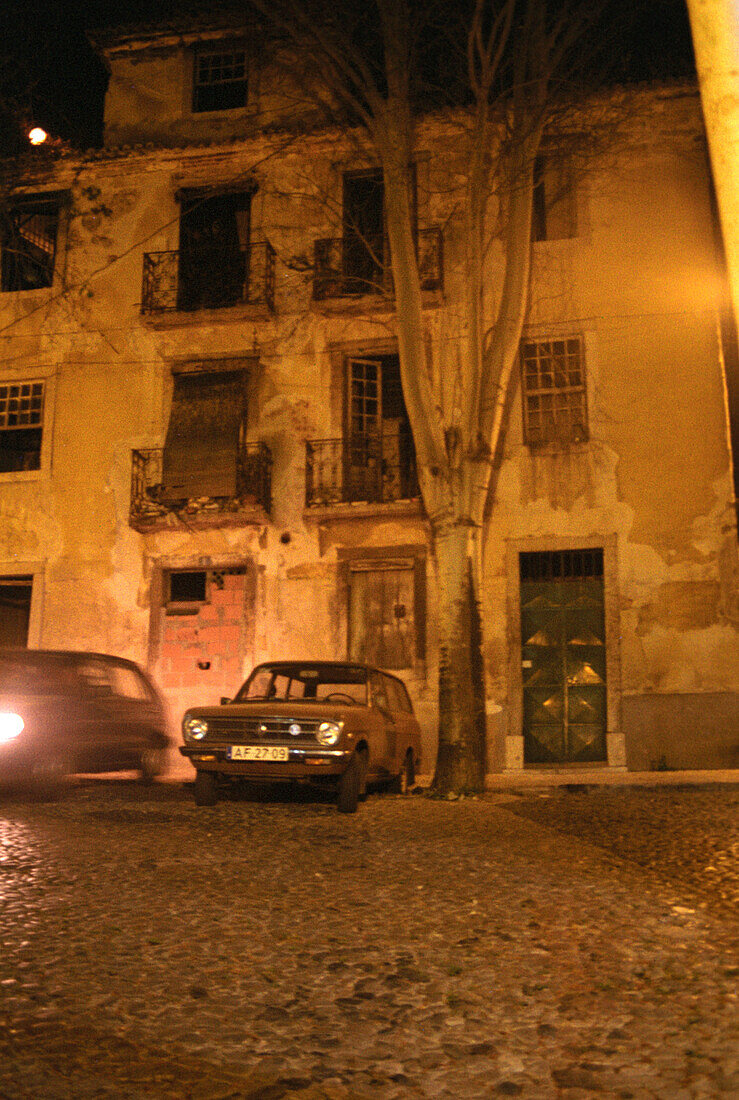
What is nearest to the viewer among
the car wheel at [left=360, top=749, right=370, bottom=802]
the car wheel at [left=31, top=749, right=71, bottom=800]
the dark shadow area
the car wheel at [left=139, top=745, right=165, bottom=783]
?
the dark shadow area

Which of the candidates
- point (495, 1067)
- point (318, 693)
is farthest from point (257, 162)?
point (495, 1067)

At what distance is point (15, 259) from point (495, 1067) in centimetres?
1941

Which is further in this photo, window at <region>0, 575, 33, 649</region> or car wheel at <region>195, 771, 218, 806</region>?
window at <region>0, 575, 33, 649</region>

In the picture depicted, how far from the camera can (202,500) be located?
17203 mm

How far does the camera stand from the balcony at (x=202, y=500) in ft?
55.8

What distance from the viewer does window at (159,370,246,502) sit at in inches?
677

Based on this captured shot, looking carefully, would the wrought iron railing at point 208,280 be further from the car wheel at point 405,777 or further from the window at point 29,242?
the car wheel at point 405,777

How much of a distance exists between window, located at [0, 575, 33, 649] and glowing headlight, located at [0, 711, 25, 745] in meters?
10.1

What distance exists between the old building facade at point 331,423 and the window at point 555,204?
2.5 inches

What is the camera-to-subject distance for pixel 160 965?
161 inches

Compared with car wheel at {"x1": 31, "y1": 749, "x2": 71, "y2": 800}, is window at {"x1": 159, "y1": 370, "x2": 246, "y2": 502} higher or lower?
higher

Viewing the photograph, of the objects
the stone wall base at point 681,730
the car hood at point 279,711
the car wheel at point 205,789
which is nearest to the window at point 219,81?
the stone wall base at point 681,730

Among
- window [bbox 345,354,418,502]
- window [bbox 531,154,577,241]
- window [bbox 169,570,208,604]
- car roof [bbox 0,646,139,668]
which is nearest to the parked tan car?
car roof [bbox 0,646,139,668]

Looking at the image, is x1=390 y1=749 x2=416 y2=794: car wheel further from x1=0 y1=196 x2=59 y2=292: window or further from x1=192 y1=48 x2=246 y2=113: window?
x1=192 y1=48 x2=246 y2=113: window
